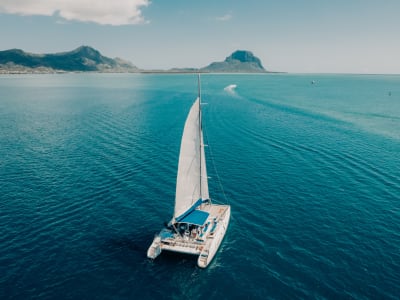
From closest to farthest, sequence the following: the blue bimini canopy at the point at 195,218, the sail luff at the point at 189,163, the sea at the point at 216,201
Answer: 1. the sea at the point at 216,201
2. the blue bimini canopy at the point at 195,218
3. the sail luff at the point at 189,163

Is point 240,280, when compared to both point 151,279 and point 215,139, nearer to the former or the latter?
point 151,279

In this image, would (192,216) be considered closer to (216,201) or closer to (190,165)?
(190,165)

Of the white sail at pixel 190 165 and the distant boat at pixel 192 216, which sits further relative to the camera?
the white sail at pixel 190 165

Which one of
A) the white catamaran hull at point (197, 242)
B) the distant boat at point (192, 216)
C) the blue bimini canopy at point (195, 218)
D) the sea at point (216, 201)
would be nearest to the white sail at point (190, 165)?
the distant boat at point (192, 216)

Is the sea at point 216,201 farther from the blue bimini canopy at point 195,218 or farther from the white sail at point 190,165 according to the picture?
the white sail at point 190,165

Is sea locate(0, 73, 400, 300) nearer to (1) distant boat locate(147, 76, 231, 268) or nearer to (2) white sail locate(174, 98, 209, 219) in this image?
(1) distant boat locate(147, 76, 231, 268)

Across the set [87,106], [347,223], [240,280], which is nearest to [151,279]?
[240,280]
